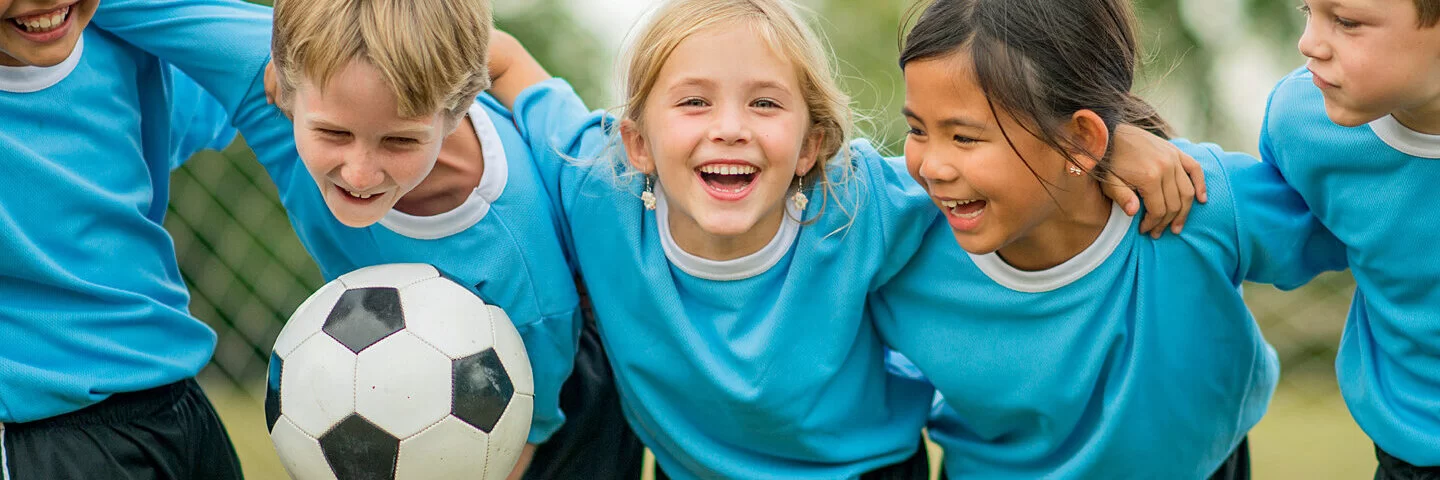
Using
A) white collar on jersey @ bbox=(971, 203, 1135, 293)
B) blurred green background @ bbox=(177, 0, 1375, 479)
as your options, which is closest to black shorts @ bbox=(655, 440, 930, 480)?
white collar on jersey @ bbox=(971, 203, 1135, 293)

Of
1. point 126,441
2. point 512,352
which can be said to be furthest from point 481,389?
point 126,441

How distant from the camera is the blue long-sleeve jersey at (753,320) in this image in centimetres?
238

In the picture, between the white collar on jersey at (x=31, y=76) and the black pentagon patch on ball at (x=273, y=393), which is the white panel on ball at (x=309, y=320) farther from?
the white collar on jersey at (x=31, y=76)

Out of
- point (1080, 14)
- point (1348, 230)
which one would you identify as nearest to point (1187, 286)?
point (1348, 230)

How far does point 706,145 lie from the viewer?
7.43 ft

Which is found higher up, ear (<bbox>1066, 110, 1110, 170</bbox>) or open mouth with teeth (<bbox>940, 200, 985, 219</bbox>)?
ear (<bbox>1066, 110, 1110, 170</bbox>)

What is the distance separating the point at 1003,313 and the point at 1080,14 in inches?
20.8

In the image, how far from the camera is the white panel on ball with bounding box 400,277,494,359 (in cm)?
221

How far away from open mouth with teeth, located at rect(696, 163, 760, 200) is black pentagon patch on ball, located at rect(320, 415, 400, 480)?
0.66 m

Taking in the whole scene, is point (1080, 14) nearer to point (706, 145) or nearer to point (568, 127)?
point (706, 145)

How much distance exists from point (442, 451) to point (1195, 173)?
A: 1311 mm

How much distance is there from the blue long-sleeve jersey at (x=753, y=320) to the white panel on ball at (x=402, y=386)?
0.40 metres

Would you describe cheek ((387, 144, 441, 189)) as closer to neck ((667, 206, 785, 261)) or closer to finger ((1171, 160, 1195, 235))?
neck ((667, 206, 785, 261))

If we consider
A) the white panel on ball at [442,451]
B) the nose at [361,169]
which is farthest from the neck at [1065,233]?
the nose at [361,169]
